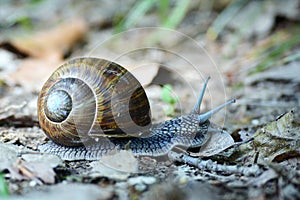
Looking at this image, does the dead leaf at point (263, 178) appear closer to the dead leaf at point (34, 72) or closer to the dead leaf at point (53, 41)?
the dead leaf at point (34, 72)

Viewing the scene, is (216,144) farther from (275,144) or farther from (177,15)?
(177,15)

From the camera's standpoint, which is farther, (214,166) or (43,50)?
(43,50)

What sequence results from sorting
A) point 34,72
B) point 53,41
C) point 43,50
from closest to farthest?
1. point 34,72
2. point 43,50
3. point 53,41

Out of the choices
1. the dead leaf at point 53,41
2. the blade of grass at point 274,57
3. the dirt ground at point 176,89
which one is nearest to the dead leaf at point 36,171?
the dirt ground at point 176,89

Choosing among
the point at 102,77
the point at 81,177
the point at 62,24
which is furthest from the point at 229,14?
the point at 81,177

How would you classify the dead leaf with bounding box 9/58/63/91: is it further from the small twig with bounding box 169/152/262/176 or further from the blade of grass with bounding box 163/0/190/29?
the small twig with bounding box 169/152/262/176

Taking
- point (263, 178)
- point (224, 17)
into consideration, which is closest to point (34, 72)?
point (224, 17)
